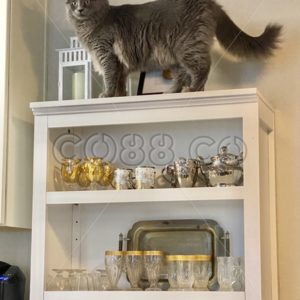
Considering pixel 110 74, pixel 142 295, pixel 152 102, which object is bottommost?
pixel 142 295

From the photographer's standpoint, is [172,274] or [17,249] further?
[17,249]

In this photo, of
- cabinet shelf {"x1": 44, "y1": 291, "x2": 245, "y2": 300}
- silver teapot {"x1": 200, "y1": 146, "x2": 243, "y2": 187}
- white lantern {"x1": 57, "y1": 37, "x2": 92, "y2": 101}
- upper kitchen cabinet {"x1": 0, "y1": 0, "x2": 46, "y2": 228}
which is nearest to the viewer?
cabinet shelf {"x1": 44, "y1": 291, "x2": 245, "y2": 300}

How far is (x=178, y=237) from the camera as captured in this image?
1.83 meters

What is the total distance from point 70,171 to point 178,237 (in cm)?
37

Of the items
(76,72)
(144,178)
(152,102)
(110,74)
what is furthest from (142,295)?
(76,72)

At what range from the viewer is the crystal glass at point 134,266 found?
5.57 feet

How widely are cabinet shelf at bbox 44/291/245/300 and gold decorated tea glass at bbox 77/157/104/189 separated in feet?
1.02

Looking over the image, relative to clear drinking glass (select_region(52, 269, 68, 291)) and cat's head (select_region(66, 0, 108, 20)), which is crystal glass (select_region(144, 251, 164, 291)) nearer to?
clear drinking glass (select_region(52, 269, 68, 291))

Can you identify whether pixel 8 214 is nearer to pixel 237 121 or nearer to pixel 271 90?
pixel 237 121

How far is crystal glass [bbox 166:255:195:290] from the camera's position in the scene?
166 cm

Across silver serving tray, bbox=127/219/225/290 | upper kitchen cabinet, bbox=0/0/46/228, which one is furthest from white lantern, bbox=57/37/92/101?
silver serving tray, bbox=127/219/225/290

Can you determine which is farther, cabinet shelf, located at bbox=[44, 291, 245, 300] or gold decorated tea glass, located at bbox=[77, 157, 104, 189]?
gold decorated tea glass, located at bbox=[77, 157, 104, 189]

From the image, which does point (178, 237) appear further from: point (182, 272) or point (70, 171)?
point (70, 171)

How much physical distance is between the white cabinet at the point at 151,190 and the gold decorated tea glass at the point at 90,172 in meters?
0.06
